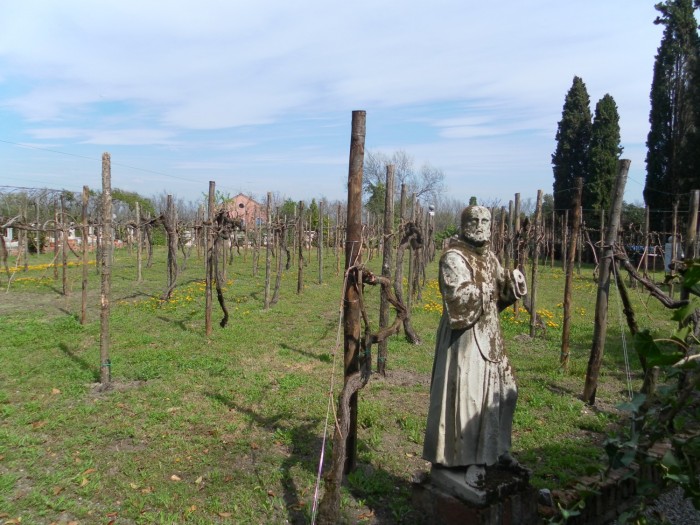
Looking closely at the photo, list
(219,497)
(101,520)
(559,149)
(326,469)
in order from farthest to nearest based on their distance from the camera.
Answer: (559,149), (326,469), (219,497), (101,520)

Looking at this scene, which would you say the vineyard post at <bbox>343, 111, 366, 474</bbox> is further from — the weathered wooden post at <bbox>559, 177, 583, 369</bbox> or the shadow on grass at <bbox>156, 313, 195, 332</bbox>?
the shadow on grass at <bbox>156, 313, 195, 332</bbox>

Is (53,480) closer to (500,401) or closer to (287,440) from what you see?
(287,440)

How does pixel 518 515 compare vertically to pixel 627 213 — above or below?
below

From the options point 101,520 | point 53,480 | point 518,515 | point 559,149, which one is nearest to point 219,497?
point 101,520

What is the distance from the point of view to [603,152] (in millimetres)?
29844

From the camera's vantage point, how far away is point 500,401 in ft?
11.6

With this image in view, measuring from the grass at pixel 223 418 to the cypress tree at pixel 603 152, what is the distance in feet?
70.2

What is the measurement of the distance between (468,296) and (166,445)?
3772mm

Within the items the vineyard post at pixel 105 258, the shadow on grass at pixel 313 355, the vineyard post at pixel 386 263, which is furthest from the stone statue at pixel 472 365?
the vineyard post at pixel 105 258

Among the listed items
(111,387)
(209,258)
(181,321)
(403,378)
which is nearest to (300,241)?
(181,321)

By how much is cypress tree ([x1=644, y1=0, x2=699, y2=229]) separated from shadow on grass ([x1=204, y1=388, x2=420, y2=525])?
28037 millimetres

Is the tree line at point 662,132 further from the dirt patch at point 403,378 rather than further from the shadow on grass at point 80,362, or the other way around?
the shadow on grass at point 80,362

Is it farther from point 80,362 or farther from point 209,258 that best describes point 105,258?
point 209,258

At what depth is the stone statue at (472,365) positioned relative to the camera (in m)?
3.42
